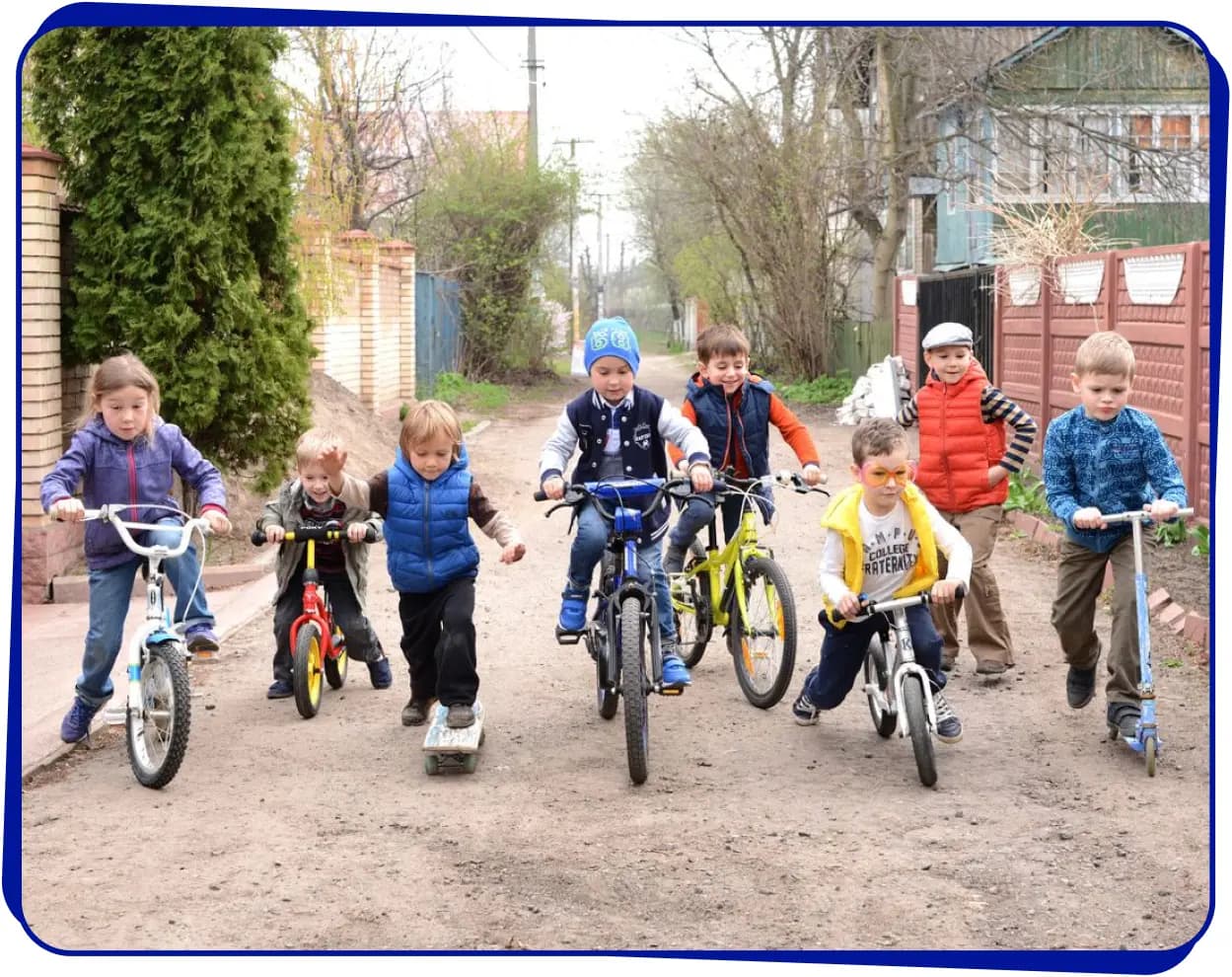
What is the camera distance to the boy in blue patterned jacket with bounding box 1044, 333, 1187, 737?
522 centimetres

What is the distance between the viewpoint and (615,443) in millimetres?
5926

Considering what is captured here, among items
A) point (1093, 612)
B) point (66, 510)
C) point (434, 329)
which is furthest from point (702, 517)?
point (434, 329)

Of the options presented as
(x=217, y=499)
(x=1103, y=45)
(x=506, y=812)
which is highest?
(x=1103, y=45)

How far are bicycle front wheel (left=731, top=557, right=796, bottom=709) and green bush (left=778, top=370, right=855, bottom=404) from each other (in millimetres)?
7560

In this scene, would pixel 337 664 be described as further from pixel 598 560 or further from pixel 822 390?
pixel 822 390

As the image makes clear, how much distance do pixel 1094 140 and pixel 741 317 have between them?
8.44m

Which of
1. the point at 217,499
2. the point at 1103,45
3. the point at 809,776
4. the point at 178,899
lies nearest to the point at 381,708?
the point at 217,499

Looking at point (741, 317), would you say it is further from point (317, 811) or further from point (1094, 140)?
point (317, 811)

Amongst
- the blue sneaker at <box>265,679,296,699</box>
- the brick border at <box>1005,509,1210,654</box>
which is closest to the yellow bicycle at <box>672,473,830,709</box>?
the brick border at <box>1005,509,1210,654</box>

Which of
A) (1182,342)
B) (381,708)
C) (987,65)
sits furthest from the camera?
(1182,342)

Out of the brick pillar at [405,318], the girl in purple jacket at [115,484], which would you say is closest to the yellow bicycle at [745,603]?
the girl in purple jacket at [115,484]

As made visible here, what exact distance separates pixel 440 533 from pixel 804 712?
62.8 inches

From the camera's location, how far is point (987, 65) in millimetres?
5863

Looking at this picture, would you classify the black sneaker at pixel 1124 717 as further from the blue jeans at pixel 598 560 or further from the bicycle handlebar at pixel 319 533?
the bicycle handlebar at pixel 319 533
